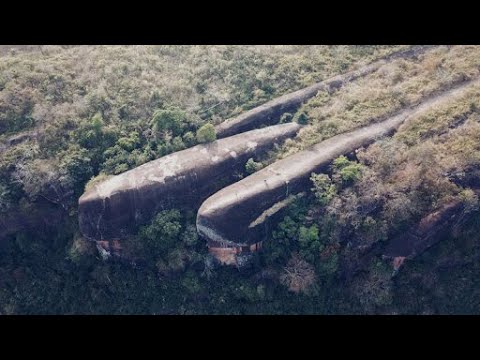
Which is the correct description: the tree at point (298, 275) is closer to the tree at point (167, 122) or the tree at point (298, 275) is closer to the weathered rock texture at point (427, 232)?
the weathered rock texture at point (427, 232)

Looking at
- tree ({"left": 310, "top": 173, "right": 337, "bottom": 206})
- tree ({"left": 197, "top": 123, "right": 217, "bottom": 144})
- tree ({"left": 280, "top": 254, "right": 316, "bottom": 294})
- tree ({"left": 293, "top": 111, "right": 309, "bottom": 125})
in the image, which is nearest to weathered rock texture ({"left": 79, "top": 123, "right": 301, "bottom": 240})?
tree ({"left": 197, "top": 123, "right": 217, "bottom": 144})

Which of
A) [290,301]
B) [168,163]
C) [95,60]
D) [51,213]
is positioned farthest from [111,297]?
[95,60]

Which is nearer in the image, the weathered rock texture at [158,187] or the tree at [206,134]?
the weathered rock texture at [158,187]

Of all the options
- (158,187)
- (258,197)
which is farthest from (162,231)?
(258,197)

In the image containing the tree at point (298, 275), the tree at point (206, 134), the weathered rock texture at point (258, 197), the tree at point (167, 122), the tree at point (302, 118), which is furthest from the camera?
the tree at point (302, 118)

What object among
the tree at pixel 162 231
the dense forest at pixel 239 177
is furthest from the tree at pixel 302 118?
the tree at pixel 162 231

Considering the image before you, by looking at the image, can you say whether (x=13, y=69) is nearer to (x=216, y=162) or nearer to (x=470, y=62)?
(x=216, y=162)

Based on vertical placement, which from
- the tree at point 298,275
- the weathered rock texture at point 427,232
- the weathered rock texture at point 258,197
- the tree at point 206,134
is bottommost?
the tree at point 298,275

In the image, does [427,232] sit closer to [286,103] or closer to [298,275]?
[298,275]

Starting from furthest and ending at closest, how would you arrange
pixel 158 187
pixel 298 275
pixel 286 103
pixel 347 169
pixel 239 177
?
pixel 286 103
pixel 239 177
pixel 347 169
pixel 158 187
pixel 298 275
